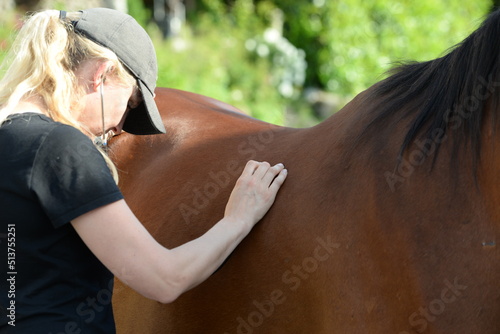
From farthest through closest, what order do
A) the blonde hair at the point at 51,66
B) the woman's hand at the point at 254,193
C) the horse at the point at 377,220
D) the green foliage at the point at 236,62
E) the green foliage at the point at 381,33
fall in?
the green foliage at the point at 381,33 → the green foliage at the point at 236,62 → the woman's hand at the point at 254,193 → the blonde hair at the point at 51,66 → the horse at the point at 377,220

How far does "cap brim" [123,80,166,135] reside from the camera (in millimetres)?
2062

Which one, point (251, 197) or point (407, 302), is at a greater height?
point (407, 302)

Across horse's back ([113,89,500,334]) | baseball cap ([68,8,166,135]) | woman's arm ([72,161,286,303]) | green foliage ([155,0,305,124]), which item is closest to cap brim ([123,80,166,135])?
baseball cap ([68,8,166,135])

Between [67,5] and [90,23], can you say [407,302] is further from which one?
[67,5]

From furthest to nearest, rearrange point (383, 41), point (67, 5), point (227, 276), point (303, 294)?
1. point (383, 41)
2. point (67, 5)
3. point (227, 276)
4. point (303, 294)

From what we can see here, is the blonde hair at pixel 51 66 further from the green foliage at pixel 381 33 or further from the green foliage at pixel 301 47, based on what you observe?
the green foliage at pixel 381 33

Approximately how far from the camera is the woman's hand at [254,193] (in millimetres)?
2039

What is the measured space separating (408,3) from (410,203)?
8.29m

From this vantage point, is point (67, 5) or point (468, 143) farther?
point (67, 5)

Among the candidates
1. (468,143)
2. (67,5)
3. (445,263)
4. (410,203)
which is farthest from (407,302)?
(67,5)

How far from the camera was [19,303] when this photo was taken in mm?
1799

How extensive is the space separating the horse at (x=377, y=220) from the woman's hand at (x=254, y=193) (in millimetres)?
38

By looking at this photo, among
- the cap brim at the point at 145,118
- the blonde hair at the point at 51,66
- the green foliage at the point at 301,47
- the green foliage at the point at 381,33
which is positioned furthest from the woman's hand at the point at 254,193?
the green foliage at the point at 381,33

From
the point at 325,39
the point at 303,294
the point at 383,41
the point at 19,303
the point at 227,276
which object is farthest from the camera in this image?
the point at 325,39
